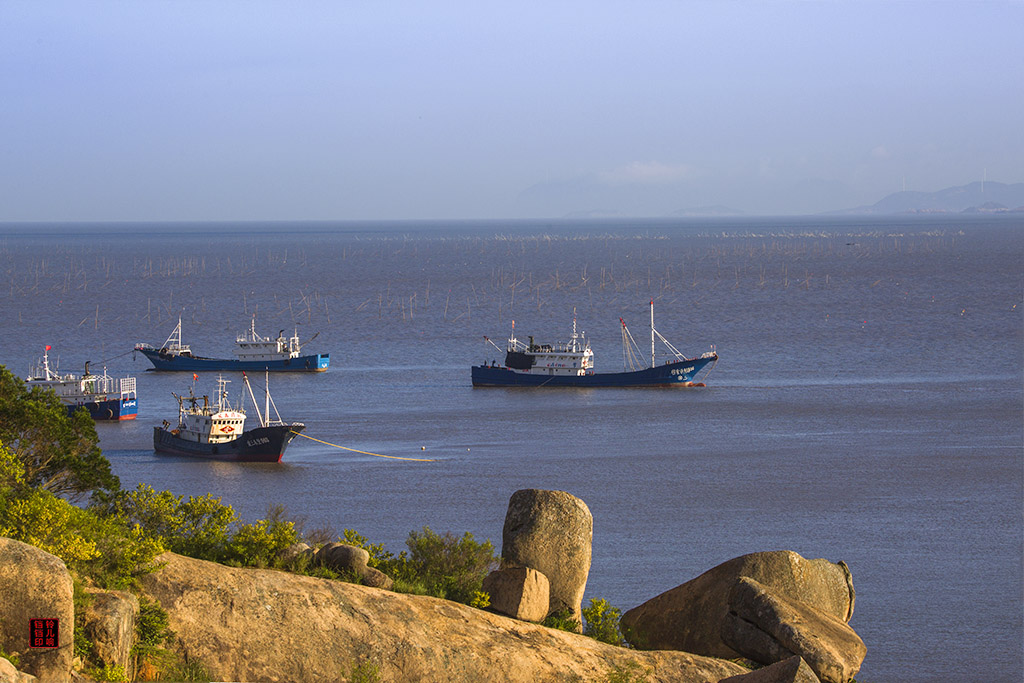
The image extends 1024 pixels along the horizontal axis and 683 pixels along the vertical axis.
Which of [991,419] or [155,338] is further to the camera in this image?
[155,338]

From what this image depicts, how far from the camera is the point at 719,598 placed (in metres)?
21.0

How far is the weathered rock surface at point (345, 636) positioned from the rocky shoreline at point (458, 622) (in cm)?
2

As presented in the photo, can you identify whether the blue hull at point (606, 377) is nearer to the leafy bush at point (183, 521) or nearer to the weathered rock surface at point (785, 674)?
the leafy bush at point (183, 521)

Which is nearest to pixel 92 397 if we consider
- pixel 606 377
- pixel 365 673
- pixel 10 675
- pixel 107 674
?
pixel 606 377

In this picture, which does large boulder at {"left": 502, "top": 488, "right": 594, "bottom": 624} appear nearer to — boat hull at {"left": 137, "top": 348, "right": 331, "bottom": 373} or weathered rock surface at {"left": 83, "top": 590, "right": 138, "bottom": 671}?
weathered rock surface at {"left": 83, "top": 590, "right": 138, "bottom": 671}

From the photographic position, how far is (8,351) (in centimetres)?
9469

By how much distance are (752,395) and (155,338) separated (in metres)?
56.8

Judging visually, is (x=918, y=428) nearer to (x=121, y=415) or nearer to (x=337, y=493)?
(x=337, y=493)

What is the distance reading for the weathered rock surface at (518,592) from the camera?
19.4 metres

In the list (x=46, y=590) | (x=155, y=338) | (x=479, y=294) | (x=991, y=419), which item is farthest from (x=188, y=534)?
(x=479, y=294)

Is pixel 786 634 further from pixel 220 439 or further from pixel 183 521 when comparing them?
pixel 220 439

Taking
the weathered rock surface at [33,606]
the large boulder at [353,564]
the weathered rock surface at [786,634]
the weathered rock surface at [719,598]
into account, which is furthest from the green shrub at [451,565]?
the weathered rock surface at [33,606]

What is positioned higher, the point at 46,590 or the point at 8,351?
the point at 46,590

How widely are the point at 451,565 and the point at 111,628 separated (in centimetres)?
639
